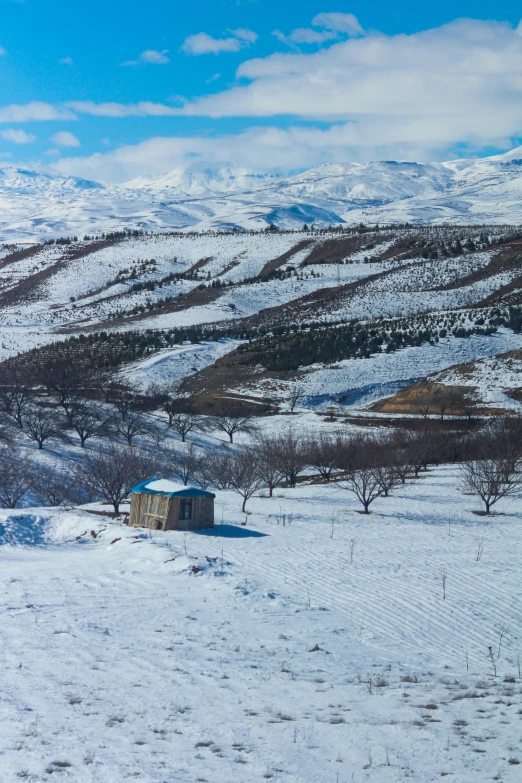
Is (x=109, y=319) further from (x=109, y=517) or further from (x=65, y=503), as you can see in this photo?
(x=109, y=517)

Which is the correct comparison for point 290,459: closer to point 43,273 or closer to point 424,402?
point 424,402

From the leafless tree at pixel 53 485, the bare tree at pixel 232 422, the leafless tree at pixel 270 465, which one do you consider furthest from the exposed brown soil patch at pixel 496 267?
the leafless tree at pixel 53 485

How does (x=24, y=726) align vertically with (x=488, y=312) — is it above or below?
below

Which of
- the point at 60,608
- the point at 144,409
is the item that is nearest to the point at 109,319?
the point at 144,409

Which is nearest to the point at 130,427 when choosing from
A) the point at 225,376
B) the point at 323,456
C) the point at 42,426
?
the point at 42,426

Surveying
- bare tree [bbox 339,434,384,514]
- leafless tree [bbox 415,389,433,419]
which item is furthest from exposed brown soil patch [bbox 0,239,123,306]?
bare tree [bbox 339,434,384,514]
